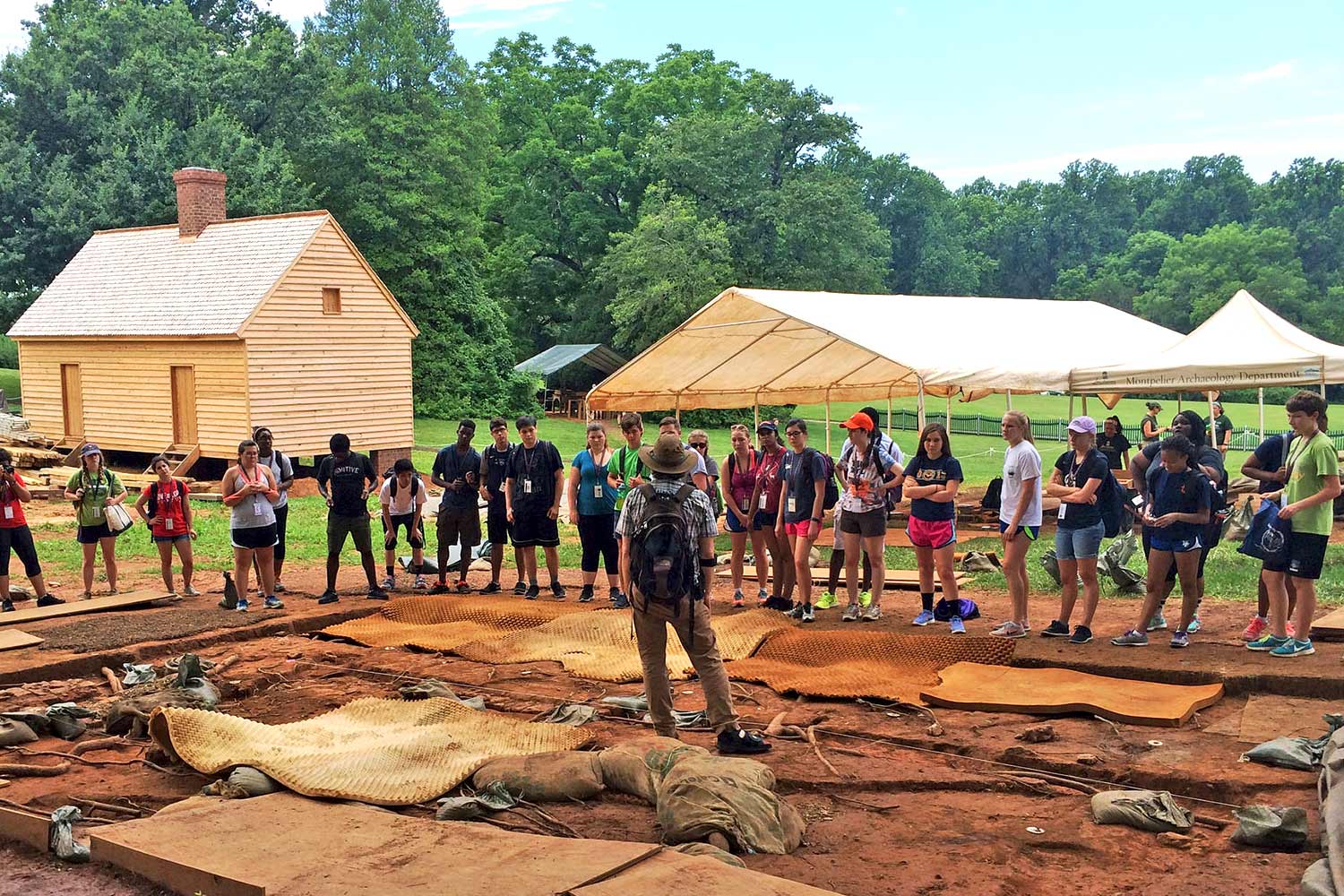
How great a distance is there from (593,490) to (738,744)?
196 inches

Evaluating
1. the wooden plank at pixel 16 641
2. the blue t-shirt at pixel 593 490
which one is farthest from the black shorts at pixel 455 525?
the wooden plank at pixel 16 641

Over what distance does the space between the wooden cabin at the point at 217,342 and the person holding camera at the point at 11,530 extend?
40.9ft

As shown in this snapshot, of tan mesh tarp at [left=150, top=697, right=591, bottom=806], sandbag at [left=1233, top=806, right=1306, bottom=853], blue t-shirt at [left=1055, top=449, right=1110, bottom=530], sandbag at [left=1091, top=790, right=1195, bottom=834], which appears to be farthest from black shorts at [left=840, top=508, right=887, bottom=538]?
sandbag at [left=1233, top=806, right=1306, bottom=853]

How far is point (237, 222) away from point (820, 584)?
19.6 metres

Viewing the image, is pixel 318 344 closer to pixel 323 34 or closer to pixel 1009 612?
pixel 1009 612

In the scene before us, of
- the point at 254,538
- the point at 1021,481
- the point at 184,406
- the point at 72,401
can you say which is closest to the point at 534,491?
the point at 254,538

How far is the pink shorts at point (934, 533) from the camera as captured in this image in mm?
9977

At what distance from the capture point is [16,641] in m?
10.1

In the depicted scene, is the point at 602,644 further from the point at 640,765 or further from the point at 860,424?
the point at 640,765

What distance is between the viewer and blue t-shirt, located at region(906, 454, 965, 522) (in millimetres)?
9930

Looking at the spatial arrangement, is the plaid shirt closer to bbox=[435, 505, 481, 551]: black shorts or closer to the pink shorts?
the pink shorts

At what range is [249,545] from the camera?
11.7m

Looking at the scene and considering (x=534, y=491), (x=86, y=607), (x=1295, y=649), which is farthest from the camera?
(x=534, y=491)

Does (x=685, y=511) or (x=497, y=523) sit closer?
(x=685, y=511)
